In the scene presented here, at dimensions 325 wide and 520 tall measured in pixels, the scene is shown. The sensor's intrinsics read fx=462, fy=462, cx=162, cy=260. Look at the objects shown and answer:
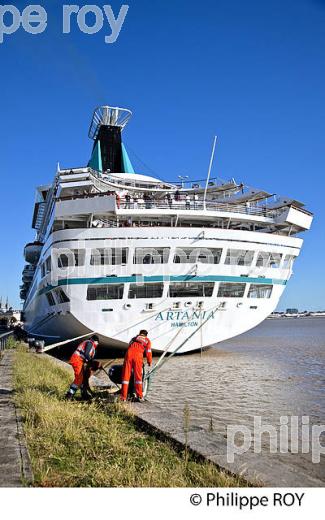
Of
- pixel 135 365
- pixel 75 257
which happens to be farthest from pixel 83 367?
pixel 75 257

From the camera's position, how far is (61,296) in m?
21.2

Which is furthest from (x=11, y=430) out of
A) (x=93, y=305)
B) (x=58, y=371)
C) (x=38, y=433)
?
(x=93, y=305)

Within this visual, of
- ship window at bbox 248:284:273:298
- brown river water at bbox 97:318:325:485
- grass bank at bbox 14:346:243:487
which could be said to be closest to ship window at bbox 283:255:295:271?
ship window at bbox 248:284:273:298

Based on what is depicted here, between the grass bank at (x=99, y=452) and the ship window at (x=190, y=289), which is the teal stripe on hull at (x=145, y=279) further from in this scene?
the grass bank at (x=99, y=452)

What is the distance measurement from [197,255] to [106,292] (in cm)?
431

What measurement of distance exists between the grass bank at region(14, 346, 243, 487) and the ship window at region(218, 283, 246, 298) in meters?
13.2

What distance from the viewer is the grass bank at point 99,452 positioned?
4375 mm

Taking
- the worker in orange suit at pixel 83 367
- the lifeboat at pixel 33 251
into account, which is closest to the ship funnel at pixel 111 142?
the lifeboat at pixel 33 251

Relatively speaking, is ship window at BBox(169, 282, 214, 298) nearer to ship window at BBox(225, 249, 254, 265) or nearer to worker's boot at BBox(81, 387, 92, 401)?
ship window at BBox(225, 249, 254, 265)

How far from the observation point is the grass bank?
14.4ft

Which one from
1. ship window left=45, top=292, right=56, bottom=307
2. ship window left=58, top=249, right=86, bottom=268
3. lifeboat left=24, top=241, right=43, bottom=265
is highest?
lifeboat left=24, top=241, right=43, bottom=265
